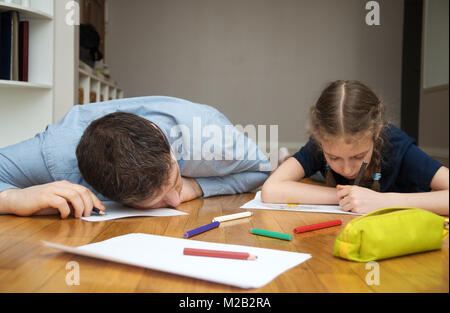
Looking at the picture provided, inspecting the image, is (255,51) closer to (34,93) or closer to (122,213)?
(34,93)

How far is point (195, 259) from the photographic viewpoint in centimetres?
60

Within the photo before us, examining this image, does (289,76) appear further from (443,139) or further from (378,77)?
(443,139)

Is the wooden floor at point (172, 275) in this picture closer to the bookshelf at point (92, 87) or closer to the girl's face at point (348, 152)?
the girl's face at point (348, 152)

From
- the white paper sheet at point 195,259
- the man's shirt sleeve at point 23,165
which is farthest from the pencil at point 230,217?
the man's shirt sleeve at point 23,165

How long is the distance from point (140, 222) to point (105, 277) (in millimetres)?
388

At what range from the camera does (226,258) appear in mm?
Result: 609

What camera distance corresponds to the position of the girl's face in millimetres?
950

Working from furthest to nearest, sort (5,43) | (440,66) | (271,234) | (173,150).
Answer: (5,43), (173,150), (271,234), (440,66)

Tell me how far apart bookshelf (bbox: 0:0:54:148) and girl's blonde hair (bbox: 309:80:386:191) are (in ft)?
4.27

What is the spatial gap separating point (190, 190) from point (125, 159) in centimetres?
47

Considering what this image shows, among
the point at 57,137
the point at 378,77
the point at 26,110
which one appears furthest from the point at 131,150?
the point at 378,77

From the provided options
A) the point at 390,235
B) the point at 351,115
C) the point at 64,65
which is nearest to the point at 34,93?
the point at 64,65

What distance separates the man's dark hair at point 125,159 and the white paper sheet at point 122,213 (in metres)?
0.08

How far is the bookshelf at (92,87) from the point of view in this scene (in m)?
2.33
